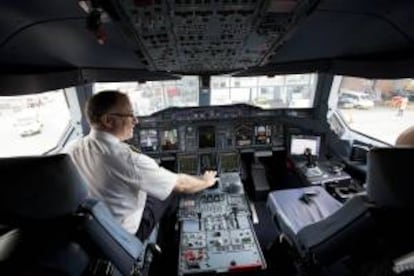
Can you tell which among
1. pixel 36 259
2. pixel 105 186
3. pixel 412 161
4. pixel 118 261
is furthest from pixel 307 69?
pixel 36 259

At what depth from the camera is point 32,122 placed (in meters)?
2.52

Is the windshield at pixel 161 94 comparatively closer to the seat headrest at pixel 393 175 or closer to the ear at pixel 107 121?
the ear at pixel 107 121

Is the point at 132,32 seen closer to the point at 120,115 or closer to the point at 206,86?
the point at 120,115

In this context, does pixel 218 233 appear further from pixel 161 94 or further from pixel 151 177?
pixel 161 94

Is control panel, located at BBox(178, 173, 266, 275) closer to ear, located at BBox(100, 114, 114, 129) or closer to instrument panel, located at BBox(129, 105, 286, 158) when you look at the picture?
instrument panel, located at BBox(129, 105, 286, 158)

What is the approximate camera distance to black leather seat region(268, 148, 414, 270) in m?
1.18

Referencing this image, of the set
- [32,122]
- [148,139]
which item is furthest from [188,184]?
[32,122]

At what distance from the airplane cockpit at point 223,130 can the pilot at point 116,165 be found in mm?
51

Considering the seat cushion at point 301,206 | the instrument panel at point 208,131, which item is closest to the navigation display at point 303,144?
the instrument panel at point 208,131

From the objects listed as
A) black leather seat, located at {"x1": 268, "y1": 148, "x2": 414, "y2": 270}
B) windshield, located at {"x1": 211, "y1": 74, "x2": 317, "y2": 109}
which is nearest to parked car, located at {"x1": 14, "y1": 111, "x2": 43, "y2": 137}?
windshield, located at {"x1": 211, "y1": 74, "x2": 317, "y2": 109}

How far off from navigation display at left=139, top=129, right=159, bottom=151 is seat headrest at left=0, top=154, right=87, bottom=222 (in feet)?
6.29

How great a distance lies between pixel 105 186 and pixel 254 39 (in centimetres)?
113

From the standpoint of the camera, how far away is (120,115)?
186 cm

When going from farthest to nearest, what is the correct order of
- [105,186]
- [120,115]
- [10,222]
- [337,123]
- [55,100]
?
1. [337,123]
2. [55,100]
3. [120,115]
4. [105,186]
5. [10,222]
